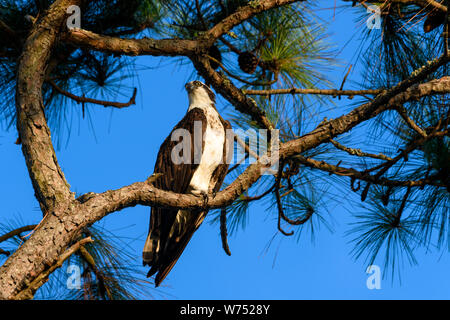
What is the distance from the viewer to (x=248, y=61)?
3449 millimetres

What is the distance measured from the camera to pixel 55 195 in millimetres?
2258

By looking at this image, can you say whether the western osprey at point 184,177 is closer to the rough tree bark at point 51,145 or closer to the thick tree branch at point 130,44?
the rough tree bark at point 51,145

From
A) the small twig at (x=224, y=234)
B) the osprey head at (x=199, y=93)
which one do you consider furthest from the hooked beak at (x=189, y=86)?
the small twig at (x=224, y=234)

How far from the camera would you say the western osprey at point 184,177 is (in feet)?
9.53

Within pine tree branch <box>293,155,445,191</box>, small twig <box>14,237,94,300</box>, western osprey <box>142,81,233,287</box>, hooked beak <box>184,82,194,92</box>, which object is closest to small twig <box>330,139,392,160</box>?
pine tree branch <box>293,155,445,191</box>

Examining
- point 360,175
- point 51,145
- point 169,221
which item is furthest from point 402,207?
point 51,145

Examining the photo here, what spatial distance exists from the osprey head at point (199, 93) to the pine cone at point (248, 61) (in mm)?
272

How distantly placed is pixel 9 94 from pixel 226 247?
6.05 feet

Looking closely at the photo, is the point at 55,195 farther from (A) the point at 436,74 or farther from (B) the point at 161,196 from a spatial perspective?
(A) the point at 436,74

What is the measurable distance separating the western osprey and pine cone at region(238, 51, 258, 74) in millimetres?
432

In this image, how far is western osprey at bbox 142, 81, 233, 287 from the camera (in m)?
2.91

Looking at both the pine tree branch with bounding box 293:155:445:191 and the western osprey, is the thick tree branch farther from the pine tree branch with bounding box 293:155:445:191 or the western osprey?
the pine tree branch with bounding box 293:155:445:191

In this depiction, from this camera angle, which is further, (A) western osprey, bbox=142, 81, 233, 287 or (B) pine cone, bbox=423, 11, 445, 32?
(B) pine cone, bbox=423, 11, 445, 32

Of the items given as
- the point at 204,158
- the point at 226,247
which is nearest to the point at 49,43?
the point at 204,158
